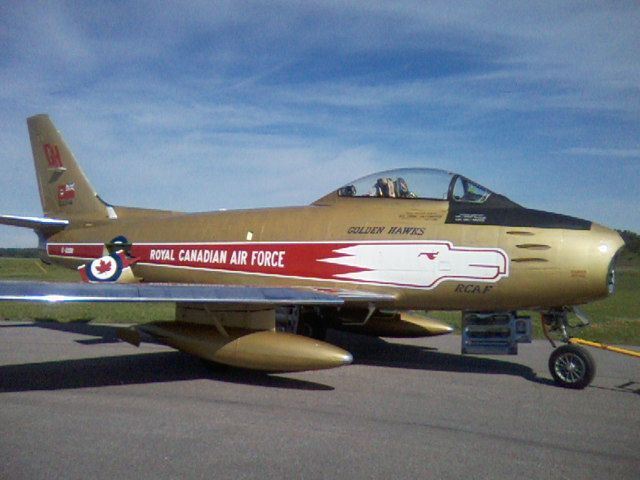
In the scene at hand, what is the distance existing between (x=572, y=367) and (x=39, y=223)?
34.4 feet

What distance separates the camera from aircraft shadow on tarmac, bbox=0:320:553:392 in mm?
7414

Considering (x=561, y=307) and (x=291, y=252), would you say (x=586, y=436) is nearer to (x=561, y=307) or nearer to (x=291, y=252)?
(x=561, y=307)

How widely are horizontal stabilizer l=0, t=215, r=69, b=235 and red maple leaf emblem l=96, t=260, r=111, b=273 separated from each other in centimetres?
195

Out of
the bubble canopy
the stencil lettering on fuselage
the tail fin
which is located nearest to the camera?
the stencil lettering on fuselage

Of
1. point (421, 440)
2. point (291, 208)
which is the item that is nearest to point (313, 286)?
point (291, 208)

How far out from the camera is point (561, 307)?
7652 mm

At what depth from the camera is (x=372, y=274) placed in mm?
8328

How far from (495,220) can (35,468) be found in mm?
5836

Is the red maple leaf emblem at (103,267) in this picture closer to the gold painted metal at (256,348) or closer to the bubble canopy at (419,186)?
the gold painted metal at (256,348)

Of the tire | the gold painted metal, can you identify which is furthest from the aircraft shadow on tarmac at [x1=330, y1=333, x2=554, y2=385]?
the gold painted metal

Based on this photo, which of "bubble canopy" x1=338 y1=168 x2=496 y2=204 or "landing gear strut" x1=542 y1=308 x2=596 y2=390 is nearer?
"landing gear strut" x1=542 y1=308 x2=596 y2=390

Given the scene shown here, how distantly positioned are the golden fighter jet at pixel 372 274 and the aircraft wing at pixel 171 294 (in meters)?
0.02

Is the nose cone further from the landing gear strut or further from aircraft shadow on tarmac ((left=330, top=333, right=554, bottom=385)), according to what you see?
aircraft shadow on tarmac ((left=330, top=333, right=554, bottom=385))

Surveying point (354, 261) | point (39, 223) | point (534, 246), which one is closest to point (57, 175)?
point (39, 223)
